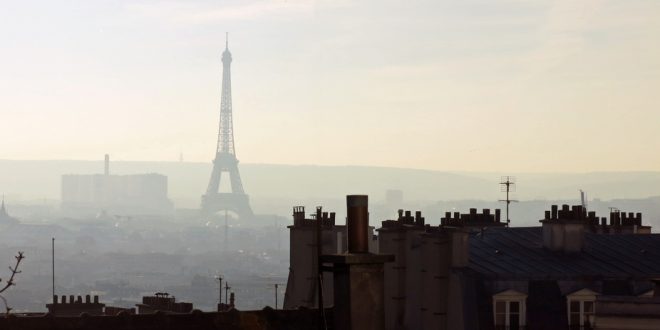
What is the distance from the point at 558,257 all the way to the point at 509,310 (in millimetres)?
3914

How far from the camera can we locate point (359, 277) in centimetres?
2500

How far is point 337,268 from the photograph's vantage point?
25.0 meters

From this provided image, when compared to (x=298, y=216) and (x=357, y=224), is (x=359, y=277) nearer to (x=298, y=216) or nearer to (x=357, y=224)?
(x=357, y=224)

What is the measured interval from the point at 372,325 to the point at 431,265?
19.5m

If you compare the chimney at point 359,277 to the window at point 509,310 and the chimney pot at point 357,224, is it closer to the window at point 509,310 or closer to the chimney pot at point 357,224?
the chimney pot at point 357,224

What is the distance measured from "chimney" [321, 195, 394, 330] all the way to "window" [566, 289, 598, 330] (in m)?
18.7

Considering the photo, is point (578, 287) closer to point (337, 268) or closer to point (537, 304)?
point (537, 304)

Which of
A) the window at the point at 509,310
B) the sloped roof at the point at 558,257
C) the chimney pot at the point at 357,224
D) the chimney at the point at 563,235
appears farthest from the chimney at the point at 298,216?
the chimney pot at the point at 357,224

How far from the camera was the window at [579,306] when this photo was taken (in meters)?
43.2

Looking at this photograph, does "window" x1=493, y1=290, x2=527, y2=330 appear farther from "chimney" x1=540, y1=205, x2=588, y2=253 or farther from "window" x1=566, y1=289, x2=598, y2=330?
"chimney" x1=540, y1=205, x2=588, y2=253

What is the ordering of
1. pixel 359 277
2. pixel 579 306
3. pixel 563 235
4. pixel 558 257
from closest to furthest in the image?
pixel 359 277 < pixel 579 306 < pixel 558 257 < pixel 563 235

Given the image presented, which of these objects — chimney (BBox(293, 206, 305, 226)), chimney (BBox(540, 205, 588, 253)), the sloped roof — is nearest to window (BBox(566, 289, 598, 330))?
the sloped roof

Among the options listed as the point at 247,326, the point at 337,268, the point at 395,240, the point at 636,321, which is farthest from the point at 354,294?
the point at 395,240

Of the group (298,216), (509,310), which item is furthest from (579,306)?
(298,216)
